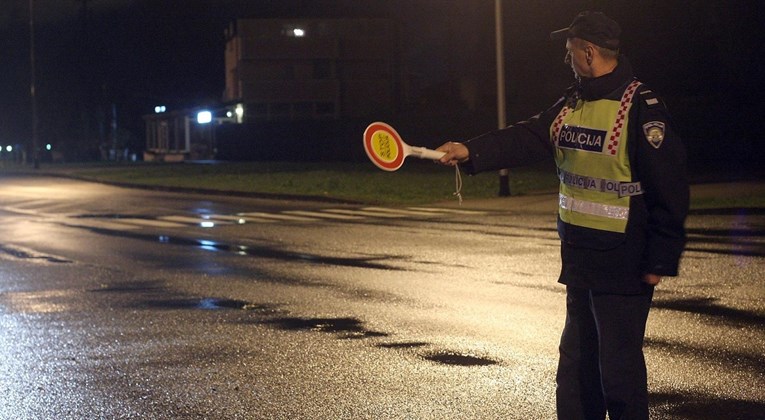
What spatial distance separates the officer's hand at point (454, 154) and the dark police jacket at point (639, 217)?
51 centimetres

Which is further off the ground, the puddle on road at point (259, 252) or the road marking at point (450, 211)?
the road marking at point (450, 211)

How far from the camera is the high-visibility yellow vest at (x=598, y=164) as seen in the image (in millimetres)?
4809

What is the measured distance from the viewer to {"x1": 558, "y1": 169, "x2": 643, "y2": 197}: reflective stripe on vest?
481 centimetres

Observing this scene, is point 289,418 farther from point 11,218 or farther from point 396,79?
point 396,79

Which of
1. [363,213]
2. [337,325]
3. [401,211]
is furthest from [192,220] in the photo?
[337,325]

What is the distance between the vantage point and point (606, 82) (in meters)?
4.84

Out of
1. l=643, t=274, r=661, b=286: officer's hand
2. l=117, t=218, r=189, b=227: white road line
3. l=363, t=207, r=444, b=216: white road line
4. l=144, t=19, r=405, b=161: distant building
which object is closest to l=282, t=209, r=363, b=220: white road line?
l=363, t=207, r=444, b=216: white road line

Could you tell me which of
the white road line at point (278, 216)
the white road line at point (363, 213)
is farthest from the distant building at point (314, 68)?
the white road line at point (278, 216)

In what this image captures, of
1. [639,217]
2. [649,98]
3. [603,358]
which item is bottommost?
[603,358]

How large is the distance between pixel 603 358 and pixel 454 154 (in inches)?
43.5

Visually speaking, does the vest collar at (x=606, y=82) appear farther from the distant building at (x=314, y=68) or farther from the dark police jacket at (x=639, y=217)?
the distant building at (x=314, y=68)

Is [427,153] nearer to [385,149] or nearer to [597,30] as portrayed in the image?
[385,149]

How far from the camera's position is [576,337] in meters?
5.09

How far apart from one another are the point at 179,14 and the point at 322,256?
82093mm
